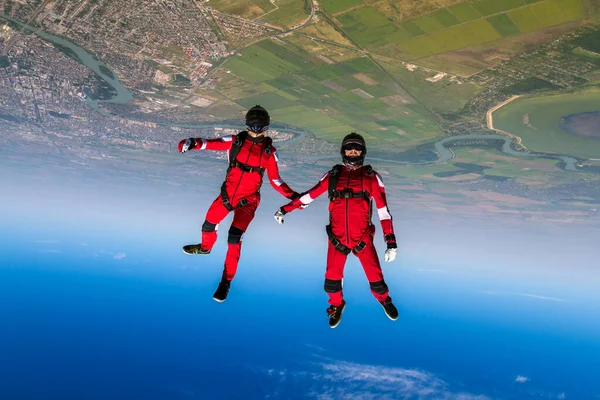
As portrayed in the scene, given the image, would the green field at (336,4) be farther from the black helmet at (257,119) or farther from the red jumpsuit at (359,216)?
the red jumpsuit at (359,216)

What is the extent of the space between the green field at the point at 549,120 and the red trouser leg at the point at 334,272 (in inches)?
444

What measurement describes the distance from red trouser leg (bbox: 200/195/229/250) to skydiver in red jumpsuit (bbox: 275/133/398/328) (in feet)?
2.23

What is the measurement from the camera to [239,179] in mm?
3654

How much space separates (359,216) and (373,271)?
644 millimetres

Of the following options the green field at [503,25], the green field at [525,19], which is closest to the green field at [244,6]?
the green field at [503,25]

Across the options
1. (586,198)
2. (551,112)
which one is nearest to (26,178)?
(551,112)

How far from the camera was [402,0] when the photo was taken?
7.48m

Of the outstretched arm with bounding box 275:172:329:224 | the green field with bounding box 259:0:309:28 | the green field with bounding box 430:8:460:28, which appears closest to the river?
the green field with bounding box 259:0:309:28

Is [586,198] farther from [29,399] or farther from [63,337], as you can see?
[63,337]

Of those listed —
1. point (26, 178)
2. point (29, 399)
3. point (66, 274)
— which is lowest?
point (29, 399)

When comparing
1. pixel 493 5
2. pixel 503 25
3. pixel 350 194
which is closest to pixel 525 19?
pixel 503 25

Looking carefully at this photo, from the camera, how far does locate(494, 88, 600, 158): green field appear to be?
1099cm

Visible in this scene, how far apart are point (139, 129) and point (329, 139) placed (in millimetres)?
13027

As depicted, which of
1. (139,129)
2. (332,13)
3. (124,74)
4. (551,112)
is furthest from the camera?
(139,129)
